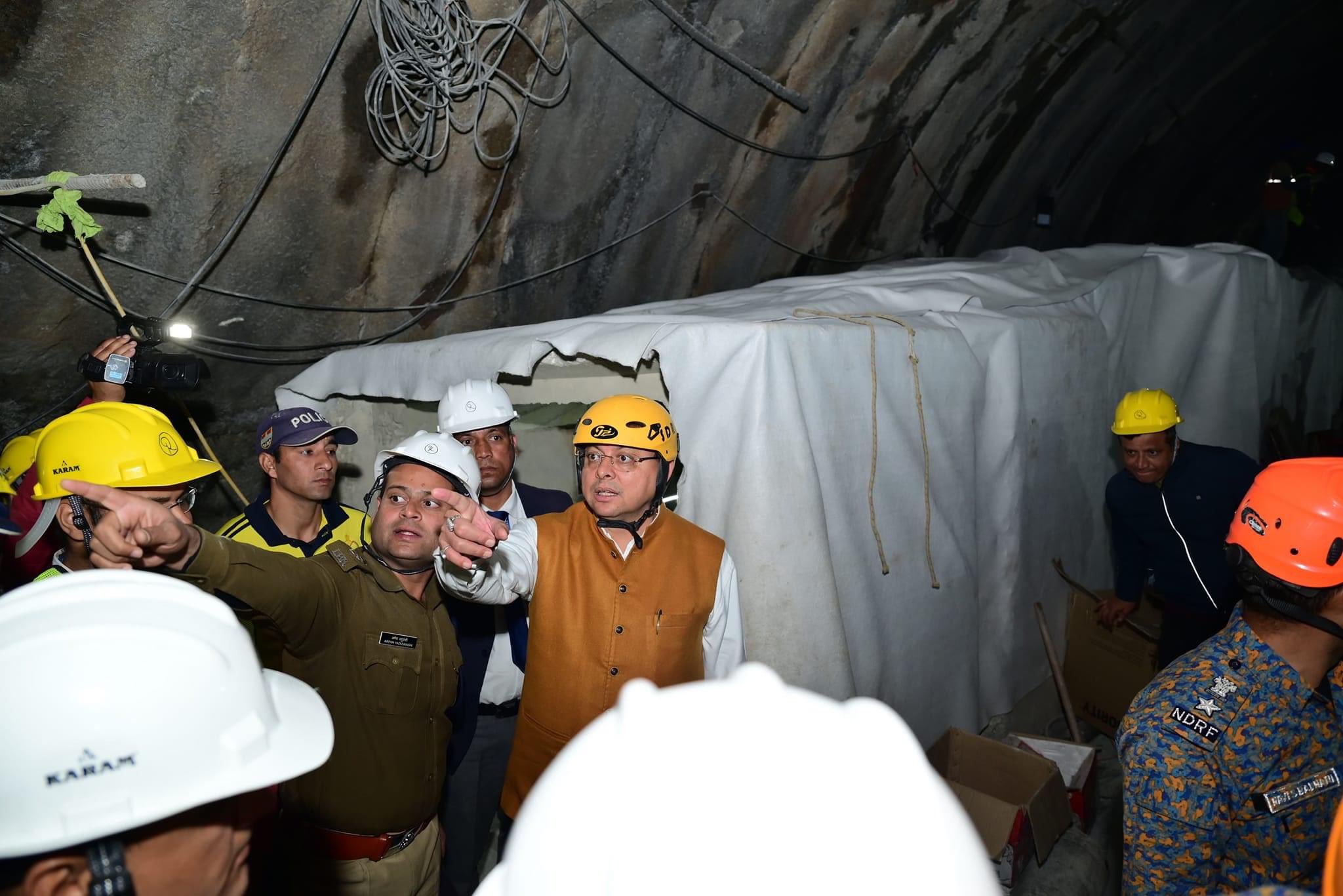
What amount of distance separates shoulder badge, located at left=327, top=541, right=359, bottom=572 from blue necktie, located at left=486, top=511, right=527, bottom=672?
0.64 m

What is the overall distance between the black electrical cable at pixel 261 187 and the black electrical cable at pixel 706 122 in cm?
108

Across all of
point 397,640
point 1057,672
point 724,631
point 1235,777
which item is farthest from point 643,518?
point 1057,672

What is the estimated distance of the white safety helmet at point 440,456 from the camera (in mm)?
2499

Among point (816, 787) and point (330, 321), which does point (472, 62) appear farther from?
point (816, 787)

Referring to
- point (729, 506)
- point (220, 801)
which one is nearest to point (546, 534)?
point (729, 506)

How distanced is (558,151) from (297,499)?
2.44 m

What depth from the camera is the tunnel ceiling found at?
3.16 meters

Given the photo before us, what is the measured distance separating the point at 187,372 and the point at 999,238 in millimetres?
8071

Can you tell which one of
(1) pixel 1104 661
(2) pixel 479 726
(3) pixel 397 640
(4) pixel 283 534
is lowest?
(1) pixel 1104 661

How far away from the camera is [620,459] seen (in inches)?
98.8

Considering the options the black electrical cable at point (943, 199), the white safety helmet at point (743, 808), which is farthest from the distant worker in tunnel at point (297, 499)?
the black electrical cable at point (943, 199)

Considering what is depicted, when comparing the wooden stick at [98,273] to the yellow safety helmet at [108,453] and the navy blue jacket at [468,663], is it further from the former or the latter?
the navy blue jacket at [468,663]

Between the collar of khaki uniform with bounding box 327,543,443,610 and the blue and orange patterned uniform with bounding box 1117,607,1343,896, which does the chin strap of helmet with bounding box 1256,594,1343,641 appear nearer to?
the blue and orange patterned uniform with bounding box 1117,607,1343,896

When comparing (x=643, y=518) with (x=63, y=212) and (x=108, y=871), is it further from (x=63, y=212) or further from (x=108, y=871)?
(x=63, y=212)
